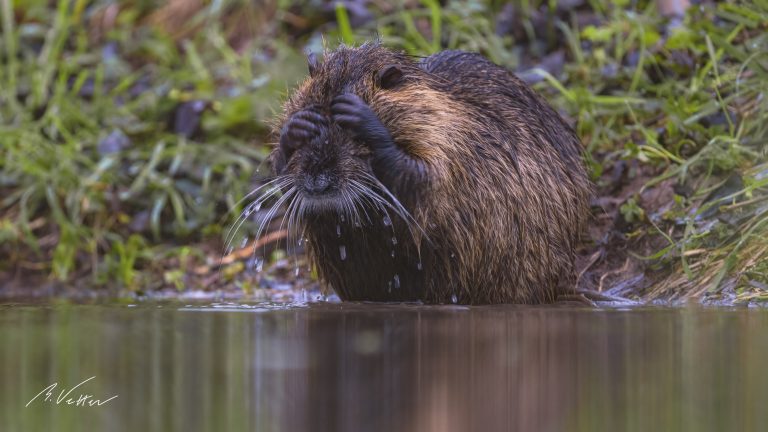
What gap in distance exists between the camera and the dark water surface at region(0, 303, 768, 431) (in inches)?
85.7

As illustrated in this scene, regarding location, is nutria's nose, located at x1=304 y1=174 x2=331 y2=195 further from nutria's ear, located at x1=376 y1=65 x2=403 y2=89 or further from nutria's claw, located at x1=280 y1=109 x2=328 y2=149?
nutria's ear, located at x1=376 y1=65 x2=403 y2=89

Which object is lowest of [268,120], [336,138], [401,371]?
[401,371]

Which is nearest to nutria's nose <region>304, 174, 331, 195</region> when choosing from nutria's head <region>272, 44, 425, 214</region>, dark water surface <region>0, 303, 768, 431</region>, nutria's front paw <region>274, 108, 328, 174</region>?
nutria's head <region>272, 44, 425, 214</region>

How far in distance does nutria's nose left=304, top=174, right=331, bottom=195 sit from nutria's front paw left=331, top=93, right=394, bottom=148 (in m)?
0.18

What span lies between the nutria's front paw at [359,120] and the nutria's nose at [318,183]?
0.59 ft

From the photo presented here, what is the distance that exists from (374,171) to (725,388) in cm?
178

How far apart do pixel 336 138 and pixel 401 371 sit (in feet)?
Result: 4.64

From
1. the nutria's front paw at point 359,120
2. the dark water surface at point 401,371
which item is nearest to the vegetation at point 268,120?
the nutria's front paw at point 359,120

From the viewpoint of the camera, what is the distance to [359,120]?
3.86 meters

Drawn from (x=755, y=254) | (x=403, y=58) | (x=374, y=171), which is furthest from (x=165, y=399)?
(x=755, y=254)

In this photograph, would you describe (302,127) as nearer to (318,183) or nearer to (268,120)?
(318,183)

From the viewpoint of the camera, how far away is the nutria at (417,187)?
3885mm

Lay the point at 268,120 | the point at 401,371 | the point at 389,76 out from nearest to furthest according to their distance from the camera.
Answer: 1. the point at 401,371
2. the point at 389,76
3. the point at 268,120

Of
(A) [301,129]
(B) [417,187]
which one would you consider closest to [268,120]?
(A) [301,129]
